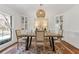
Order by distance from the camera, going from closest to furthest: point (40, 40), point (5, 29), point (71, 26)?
point (5, 29)
point (71, 26)
point (40, 40)

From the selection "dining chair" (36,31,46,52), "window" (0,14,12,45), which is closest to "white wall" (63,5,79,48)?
"dining chair" (36,31,46,52)

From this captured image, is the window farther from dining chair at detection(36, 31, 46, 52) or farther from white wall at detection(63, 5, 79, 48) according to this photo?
white wall at detection(63, 5, 79, 48)

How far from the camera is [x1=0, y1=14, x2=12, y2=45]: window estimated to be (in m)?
2.06

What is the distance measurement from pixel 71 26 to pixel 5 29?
1.46 m

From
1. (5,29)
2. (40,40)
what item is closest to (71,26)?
(40,40)

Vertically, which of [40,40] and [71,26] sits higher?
[71,26]

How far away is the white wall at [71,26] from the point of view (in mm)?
2244

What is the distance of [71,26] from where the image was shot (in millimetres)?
2355

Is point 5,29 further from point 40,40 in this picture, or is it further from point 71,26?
point 71,26

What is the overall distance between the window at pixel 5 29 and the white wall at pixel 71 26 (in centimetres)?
119
